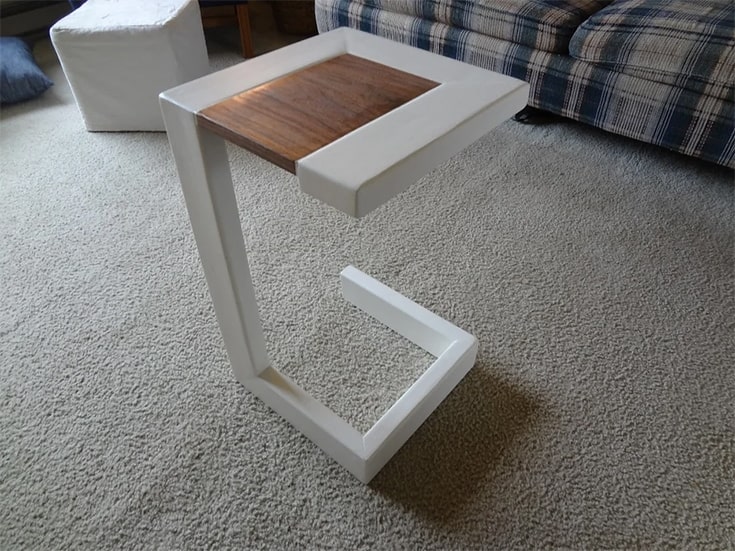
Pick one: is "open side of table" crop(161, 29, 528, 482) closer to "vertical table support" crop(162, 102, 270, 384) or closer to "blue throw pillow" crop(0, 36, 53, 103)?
"vertical table support" crop(162, 102, 270, 384)

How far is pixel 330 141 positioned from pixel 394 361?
1.81 feet

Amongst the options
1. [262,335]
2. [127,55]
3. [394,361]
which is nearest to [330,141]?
[262,335]

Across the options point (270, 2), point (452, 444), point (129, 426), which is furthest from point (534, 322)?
point (270, 2)

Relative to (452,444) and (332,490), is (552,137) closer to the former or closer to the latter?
(452,444)

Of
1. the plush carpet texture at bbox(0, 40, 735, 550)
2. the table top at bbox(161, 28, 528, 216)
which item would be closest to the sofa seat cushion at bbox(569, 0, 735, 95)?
the plush carpet texture at bbox(0, 40, 735, 550)

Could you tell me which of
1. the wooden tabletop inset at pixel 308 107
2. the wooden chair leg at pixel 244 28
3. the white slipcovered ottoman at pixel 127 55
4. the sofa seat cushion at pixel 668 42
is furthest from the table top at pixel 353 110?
the wooden chair leg at pixel 244 28

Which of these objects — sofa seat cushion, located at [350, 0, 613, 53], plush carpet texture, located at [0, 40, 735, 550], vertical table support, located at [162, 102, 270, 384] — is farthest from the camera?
sofa seat cushion, located at [350, 0, 613, 53]

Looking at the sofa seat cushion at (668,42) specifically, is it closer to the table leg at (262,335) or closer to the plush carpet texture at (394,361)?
the plush carpet texture at (394,361)

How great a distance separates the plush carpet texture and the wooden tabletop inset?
53 cm

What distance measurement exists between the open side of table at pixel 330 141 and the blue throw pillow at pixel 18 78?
1570mm

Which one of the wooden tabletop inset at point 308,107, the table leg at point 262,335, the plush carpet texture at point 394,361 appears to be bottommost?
the plush carpet texture at point 394,361

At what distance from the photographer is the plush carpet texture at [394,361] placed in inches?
32.4

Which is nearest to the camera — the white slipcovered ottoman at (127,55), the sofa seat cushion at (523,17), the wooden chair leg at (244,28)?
the sofa seat cushion at (523,17)

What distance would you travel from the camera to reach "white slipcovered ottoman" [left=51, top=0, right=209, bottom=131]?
61.9 inches
